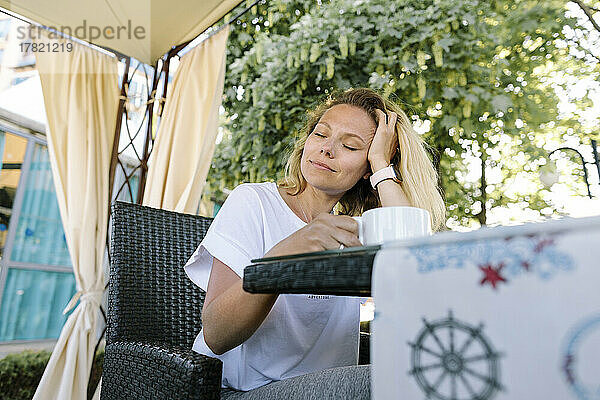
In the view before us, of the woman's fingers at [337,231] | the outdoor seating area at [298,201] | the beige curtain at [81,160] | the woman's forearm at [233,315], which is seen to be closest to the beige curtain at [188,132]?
the outdoor seating area at [298,201]

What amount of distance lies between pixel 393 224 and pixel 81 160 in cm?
257

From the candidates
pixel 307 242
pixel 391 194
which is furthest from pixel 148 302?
pixel 307 242

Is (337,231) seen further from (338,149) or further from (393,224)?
(338,149)

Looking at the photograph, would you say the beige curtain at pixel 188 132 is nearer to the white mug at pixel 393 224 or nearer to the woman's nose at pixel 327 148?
the woman's nose at pixel 327 148

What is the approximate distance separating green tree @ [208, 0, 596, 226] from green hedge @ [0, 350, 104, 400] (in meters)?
2.00

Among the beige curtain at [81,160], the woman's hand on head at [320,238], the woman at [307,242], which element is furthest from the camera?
the beige curtain at [81,160]

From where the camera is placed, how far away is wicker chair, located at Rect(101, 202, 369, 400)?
104 centimetres

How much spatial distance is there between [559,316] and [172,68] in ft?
10.4

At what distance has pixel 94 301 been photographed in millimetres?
2785

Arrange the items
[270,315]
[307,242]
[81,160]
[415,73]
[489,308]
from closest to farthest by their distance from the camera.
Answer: [489,308] < [307,242] < [270,315] < [81,160] < [415,73]

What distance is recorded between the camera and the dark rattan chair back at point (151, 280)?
Answer: 1318 mm

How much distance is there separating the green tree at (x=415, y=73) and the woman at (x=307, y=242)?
229 cm

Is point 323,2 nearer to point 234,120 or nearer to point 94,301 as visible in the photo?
point 234,120

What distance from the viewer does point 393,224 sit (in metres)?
0.69
